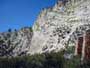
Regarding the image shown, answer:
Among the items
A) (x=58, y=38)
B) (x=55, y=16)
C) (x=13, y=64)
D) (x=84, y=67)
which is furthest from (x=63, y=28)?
(x=84, y=67)

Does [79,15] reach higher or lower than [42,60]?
higher

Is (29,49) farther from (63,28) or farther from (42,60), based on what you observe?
(42,60)

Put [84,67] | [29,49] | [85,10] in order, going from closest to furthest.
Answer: [84,67] → [85,10] → [29,49]

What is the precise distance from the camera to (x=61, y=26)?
6590 inches

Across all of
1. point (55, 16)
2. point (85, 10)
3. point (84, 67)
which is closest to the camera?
point (84, 67)

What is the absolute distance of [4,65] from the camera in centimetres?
13575

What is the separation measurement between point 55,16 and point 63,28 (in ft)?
54.5

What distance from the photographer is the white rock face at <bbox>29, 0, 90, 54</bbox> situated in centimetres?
15112

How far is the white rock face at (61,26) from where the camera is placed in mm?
151125

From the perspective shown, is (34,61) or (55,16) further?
(55,16)

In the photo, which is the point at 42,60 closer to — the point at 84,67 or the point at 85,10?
the point at 84,67

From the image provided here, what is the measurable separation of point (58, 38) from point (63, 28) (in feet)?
15.1

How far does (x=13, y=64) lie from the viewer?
13500 centimetres

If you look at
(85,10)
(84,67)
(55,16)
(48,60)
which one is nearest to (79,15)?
(85,10)
